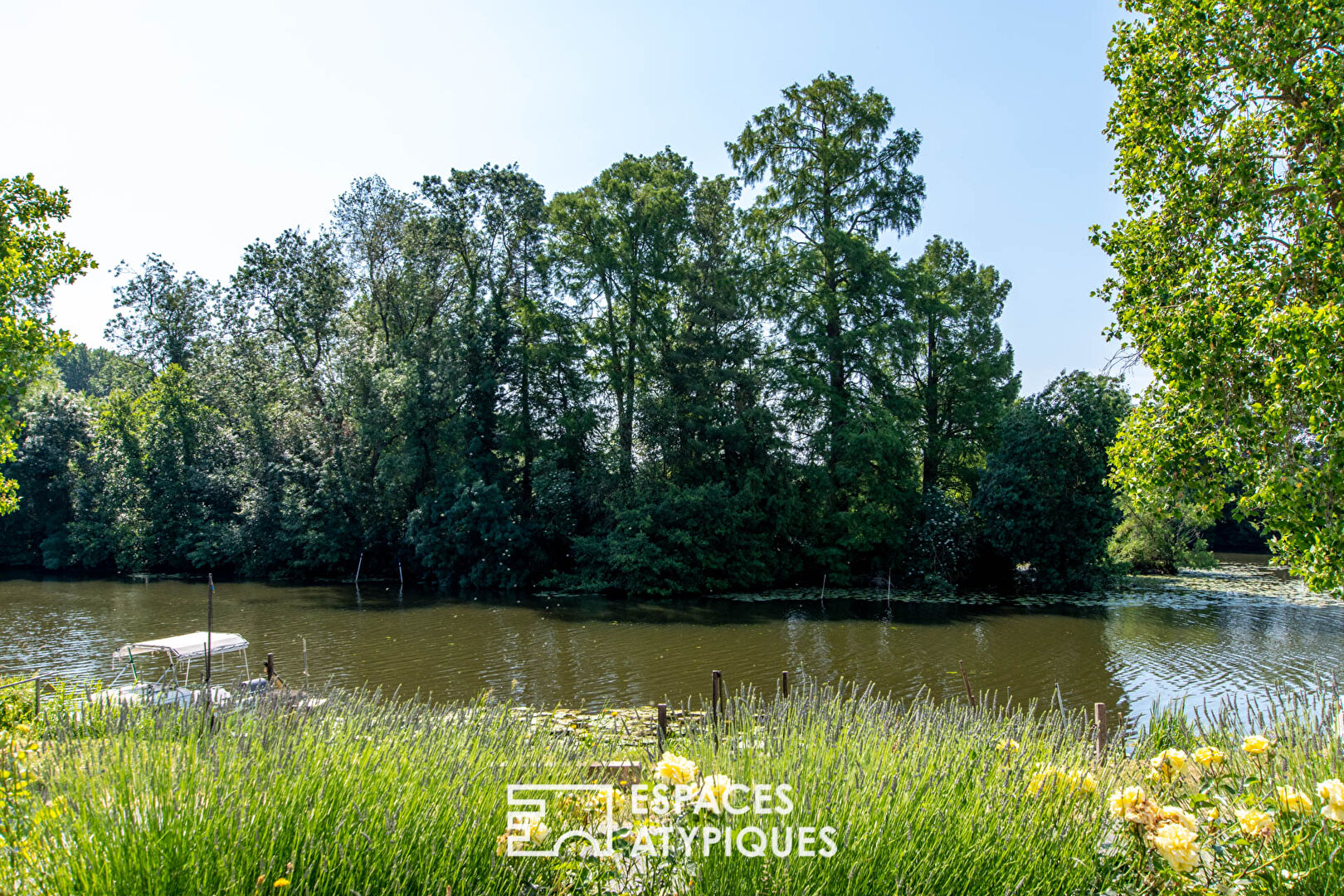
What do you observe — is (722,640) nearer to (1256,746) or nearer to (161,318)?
(1256,746)

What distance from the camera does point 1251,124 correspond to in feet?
Answer: 27.2

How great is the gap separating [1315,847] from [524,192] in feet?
107

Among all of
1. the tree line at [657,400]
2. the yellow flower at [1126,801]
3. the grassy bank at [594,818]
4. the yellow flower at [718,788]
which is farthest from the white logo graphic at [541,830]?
the tree line at [657,400]

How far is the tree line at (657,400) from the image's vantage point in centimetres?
2856

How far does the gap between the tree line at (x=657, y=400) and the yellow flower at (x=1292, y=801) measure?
24.0 metres

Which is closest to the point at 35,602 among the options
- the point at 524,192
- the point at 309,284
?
the point at 309,284

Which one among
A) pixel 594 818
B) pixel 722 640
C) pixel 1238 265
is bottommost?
pixel 722 640

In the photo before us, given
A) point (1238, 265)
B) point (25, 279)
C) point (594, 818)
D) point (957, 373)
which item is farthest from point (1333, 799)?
point (957, 373)

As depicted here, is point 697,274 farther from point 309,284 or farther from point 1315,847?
point 1315,847

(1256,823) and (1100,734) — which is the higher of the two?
(1256,823)

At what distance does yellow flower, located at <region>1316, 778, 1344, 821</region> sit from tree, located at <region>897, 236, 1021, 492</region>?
28.6 m

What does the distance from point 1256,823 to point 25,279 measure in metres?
12.3

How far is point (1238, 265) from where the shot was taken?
26.4 feet

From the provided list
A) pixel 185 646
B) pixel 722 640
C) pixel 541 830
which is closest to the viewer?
pixel 541 830
